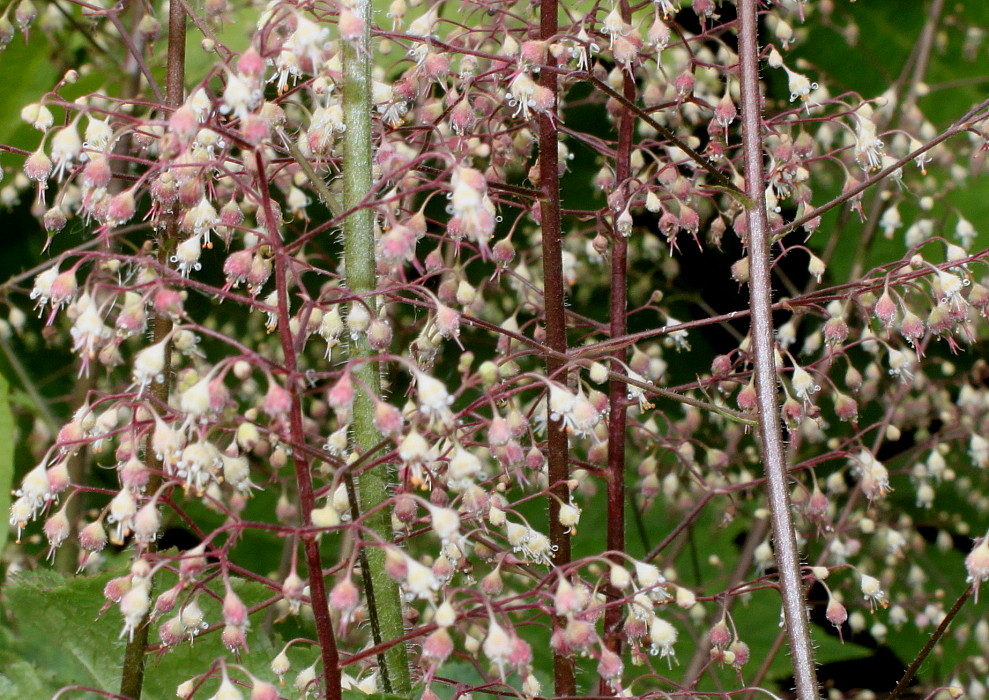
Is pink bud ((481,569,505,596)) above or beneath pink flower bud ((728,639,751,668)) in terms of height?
above

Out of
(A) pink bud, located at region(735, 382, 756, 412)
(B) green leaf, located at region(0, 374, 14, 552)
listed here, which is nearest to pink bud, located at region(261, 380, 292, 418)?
(A) pink bud, located at region(735, 382, 756, 412)

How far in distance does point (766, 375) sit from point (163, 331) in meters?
0.63

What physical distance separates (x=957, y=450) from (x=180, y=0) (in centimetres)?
231

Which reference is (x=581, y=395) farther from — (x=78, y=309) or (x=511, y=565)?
(x=78, y=309)

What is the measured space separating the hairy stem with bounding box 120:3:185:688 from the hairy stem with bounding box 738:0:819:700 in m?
0.59

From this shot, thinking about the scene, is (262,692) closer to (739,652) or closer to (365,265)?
(365,265)

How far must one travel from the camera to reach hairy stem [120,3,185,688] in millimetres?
1086

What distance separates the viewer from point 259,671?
1222 millimetres

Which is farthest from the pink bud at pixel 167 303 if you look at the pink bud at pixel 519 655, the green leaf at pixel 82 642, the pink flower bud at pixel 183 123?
the green leaf at pixel 82 642

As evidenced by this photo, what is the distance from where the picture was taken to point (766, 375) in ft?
3.39

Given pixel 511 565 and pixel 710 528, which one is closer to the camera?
pixel 511 565

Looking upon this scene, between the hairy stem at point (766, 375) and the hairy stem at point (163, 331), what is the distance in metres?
0.59

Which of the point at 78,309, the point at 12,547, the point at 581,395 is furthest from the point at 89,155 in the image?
the point at 12,547

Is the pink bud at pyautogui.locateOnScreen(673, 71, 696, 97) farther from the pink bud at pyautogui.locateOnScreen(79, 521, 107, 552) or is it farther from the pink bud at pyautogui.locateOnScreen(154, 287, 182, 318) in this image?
the pink bud at pyautogui.locateOnScreen(79, 521, 107, 552)
